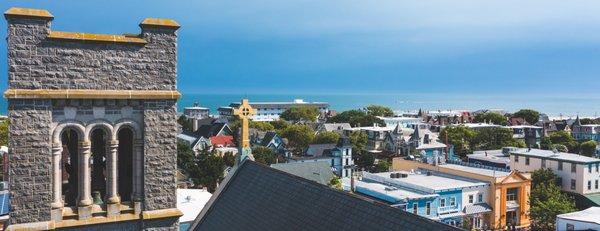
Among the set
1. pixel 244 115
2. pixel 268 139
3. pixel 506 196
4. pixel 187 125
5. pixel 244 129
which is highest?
pixel 244 115

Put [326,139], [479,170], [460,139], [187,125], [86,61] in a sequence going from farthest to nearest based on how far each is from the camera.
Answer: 1. [187,125]
2. [460,139]
3. [326,139]
4. [479,170]
5. [86,61]

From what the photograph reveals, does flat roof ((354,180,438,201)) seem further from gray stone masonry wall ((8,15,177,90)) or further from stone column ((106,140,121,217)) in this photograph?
gray stone masonry wall ((8,15,177,90))

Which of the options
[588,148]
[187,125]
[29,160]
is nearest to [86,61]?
[29,160]

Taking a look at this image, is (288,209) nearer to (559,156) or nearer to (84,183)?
(84,183)

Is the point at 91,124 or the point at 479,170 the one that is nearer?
the point at 91,124

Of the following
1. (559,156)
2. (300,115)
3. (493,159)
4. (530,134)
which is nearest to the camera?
(559,156)

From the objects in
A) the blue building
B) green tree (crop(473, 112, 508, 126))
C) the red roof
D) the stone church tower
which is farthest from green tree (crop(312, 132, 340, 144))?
the stone church tower

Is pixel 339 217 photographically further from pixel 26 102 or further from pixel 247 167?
pixel 26 102
